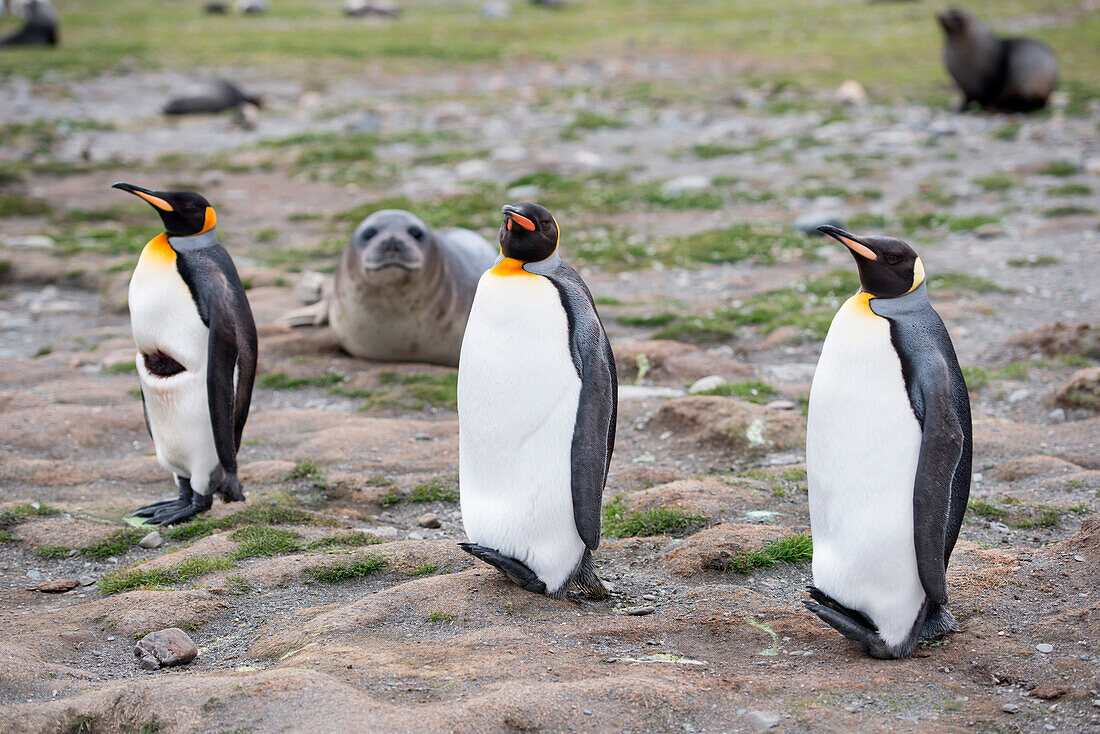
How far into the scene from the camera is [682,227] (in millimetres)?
11469

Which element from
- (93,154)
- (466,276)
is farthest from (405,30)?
(466,276)

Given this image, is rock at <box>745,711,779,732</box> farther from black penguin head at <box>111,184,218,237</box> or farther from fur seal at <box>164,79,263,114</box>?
fur seal at <box>164,79,263,114</box>

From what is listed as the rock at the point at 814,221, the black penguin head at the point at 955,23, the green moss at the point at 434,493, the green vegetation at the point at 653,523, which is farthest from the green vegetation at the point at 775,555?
the black penguin head at the point at 955,23

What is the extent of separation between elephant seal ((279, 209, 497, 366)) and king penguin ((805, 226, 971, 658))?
4257 mm

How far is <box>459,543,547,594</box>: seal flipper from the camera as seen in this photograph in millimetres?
3775

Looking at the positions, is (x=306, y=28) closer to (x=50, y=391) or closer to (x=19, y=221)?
(x=19, y=221)

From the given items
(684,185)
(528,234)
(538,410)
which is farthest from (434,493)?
(684,185)

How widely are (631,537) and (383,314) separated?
3.52 m

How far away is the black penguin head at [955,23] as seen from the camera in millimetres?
16516

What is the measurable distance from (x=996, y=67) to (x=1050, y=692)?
15.3m

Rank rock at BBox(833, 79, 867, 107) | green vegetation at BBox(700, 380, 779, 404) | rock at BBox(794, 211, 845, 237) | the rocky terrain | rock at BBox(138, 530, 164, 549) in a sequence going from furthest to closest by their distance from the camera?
rock at BBox(833, 79, 867, 107) < rock at BBox(794, 211, 845, 237) < green vegetation at BBox(700, 380, 779, 404) < rock at BBox(138, 530, 164, 549) < the rocky terrain

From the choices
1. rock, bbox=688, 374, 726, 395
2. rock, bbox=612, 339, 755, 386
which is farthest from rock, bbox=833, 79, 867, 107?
rock, bbox=688, 374, 726, 395

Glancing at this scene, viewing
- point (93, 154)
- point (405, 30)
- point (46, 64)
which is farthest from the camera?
point (405, 30)

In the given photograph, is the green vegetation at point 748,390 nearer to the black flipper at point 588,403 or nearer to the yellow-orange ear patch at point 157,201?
the black flipper at point 588,403
